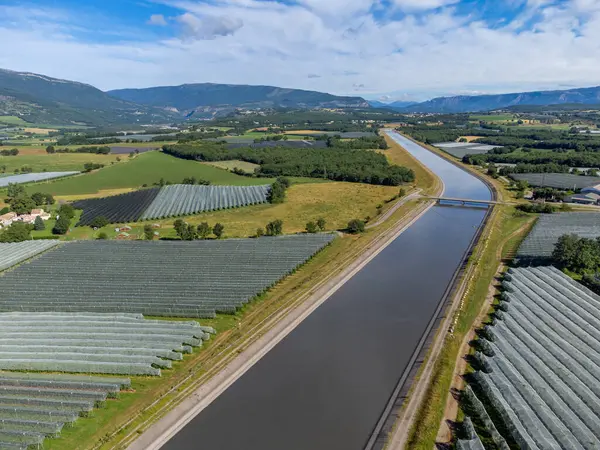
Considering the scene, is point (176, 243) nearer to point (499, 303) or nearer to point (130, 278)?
point (130, 278)

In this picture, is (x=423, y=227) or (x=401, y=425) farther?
(x=423, y=227)

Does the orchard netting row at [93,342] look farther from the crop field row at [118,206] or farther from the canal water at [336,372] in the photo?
the crop field row at [118,206]

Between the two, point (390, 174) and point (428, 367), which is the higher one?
point (390, 174)

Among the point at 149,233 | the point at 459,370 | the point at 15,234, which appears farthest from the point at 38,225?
the point at 459,370

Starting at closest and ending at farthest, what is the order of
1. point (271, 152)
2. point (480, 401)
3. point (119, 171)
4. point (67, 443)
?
point (67, 443)
point (480, 401)
point (119, 171)
point (271, 152)

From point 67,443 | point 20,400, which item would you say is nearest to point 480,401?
point 67,443

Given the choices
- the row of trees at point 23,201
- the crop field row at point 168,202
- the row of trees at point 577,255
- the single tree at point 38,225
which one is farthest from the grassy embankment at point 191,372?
the row of trees at point 23,201

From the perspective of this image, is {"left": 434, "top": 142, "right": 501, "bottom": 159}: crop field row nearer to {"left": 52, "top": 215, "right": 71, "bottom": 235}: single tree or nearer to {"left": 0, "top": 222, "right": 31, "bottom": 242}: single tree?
{"left": 52, "top": 215, "right": 71, "bottom": 235}: single tree
